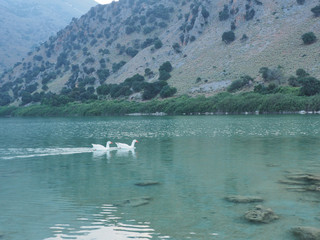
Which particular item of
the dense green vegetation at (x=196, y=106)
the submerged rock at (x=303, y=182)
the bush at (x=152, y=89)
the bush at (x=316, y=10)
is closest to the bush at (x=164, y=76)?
the bush at (x=152, y=89)

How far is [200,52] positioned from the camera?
140000 mm

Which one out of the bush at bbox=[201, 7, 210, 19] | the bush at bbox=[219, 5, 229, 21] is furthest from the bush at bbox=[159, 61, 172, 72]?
the bush at bbox=[219, 5, 229, 21]

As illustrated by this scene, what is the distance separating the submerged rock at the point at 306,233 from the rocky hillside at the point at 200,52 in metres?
95.0

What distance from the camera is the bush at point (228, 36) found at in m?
134

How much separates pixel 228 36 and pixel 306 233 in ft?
420

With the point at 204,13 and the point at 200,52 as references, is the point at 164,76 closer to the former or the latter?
the point at 200,52

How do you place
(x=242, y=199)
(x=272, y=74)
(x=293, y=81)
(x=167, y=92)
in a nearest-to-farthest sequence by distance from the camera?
(x=242, y=199), (x=293, y=81), (x=272, y=74), (x=167, y=92)

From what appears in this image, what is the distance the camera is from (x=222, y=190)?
18.3 m

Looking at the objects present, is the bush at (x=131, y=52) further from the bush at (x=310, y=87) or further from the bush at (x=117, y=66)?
the bush at (x=310, y=87)

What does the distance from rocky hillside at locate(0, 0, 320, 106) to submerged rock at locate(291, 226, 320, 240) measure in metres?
95.0

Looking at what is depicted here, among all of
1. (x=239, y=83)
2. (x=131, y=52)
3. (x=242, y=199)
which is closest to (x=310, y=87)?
(x=239, y=83)

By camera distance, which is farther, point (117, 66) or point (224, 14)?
point (117, 66)

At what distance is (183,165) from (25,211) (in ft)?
41.2

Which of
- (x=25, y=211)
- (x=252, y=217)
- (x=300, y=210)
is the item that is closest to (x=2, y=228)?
(x=25, y=211)
